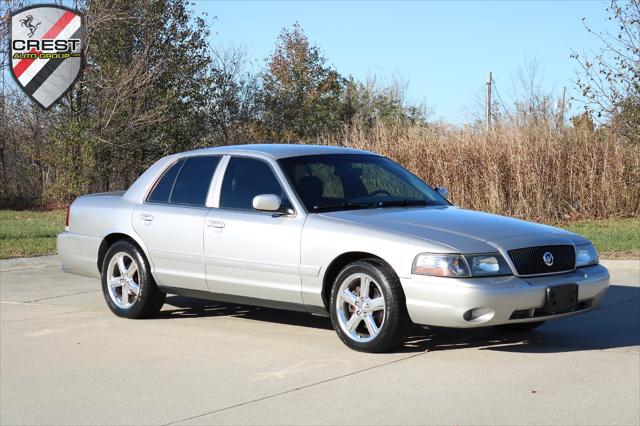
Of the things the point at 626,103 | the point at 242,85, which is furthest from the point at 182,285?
the point at 242,85

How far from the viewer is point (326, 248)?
7.44m

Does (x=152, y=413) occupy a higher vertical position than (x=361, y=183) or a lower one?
lower

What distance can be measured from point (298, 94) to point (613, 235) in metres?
28.7

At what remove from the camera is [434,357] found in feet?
23.3

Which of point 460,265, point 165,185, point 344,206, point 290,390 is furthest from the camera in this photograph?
point 165,185

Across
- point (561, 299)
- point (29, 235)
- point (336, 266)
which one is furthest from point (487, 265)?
point (29, 235)

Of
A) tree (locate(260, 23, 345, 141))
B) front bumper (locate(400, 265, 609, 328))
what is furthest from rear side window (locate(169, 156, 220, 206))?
tree (locate(260, 23, 345, 141))

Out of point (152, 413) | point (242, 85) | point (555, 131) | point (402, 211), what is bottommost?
point (152, 413)

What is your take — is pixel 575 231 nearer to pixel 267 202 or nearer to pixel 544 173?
pixel 544 173

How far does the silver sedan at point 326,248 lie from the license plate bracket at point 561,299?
1 cm

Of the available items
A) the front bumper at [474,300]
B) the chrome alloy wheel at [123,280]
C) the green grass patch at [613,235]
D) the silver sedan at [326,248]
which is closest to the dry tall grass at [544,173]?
the green grass patch at [613,235]

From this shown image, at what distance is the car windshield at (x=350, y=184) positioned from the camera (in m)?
7.97

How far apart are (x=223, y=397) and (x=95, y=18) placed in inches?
983

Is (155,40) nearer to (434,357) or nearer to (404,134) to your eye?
(404,134)
